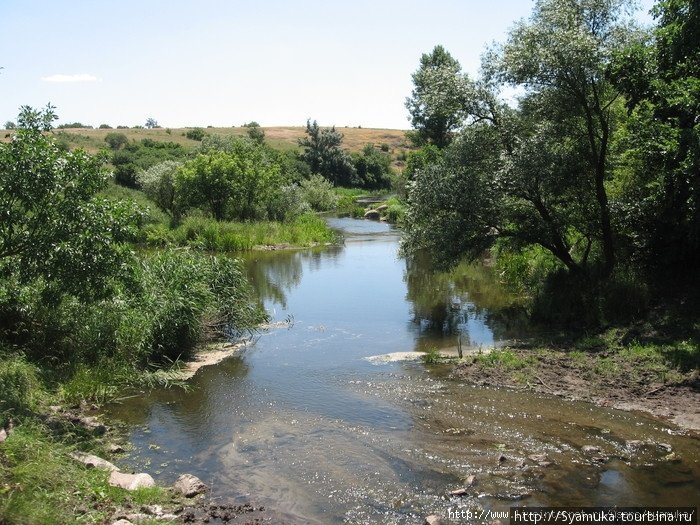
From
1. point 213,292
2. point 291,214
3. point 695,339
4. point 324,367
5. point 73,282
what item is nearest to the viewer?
point 73,282

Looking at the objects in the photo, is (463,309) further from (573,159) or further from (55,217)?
(55,217)

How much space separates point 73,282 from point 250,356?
6352 mm

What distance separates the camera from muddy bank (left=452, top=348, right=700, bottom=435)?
1217 cm

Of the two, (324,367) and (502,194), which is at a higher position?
(502,194)

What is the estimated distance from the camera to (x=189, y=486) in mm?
9281

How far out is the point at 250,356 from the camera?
1711 centimetres

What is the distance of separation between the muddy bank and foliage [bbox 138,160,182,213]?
109ft

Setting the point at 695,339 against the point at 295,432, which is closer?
the point at 295,432

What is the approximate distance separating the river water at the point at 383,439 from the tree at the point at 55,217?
3.15m

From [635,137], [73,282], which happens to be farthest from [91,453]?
[635,137]

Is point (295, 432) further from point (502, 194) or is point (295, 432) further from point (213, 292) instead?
point (502, 194)

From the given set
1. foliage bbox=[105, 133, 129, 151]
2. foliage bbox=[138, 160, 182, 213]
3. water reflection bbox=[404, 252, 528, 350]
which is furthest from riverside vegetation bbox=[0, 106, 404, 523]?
foliage bbox=[105, 133, 129, 151]

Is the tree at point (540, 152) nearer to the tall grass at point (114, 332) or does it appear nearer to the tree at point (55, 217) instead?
the tall grass at point (114, 332)

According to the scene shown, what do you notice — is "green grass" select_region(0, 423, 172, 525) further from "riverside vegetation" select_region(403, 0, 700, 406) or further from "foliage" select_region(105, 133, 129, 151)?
"foliage" select_region(105, 133, 129, 151)
